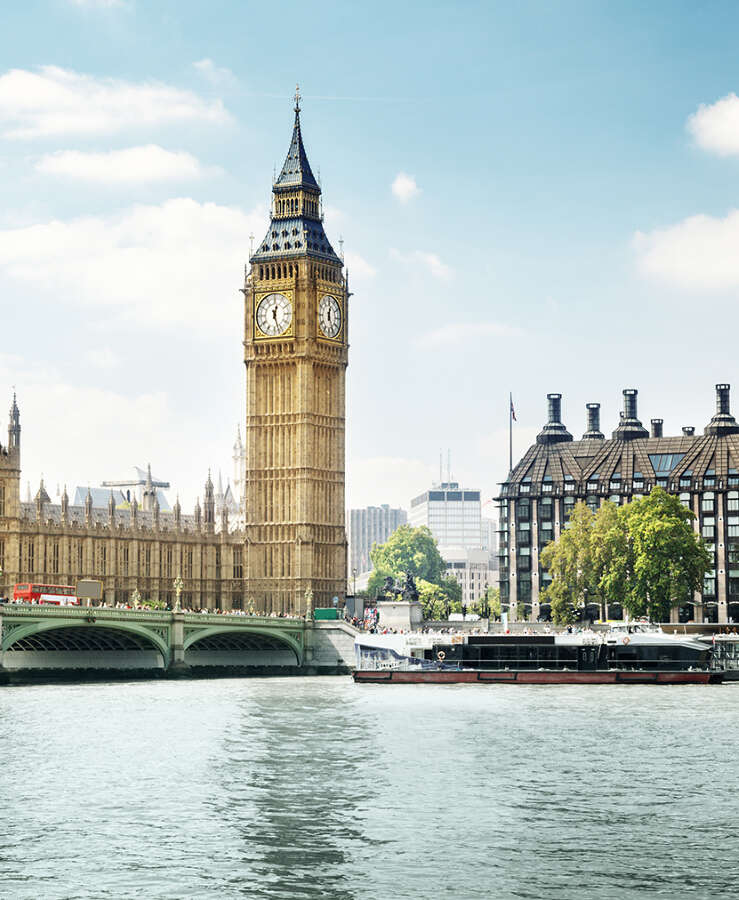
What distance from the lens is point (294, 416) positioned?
146m

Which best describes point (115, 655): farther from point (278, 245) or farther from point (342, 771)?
point (342, 771)

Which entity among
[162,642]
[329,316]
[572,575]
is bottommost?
[162,642]

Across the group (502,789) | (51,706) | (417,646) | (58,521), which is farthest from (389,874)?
(58,521)

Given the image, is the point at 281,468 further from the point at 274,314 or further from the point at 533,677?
the point at 533,677

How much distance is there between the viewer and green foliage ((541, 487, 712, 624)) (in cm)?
12731

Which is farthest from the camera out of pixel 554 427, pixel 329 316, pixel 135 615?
pixel 554 427

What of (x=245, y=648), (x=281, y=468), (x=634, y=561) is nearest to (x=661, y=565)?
(x=634, y=561)

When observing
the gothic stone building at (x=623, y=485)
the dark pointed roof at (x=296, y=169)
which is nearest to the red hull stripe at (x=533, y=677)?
the gothic stone building at (x=623, y=485)

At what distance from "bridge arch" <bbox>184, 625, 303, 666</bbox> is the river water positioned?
37.3m

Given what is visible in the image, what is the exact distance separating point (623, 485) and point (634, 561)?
37317 millimetres

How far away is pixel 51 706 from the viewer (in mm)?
79688

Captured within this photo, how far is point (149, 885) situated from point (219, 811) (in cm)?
972

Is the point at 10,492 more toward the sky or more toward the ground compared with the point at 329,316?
more toward the ground

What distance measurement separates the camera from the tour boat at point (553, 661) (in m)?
103
